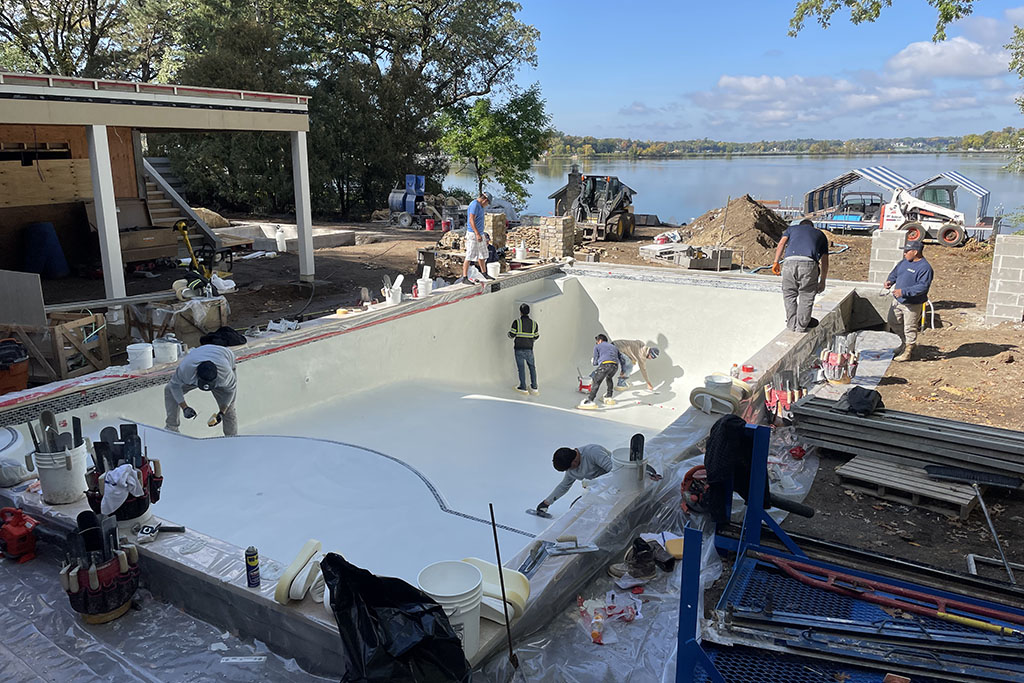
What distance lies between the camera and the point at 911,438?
614 centimetres

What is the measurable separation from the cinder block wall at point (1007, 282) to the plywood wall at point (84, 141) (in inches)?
585

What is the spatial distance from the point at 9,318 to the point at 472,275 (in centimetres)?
645

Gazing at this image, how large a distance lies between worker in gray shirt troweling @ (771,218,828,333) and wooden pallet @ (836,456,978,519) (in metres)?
3.62

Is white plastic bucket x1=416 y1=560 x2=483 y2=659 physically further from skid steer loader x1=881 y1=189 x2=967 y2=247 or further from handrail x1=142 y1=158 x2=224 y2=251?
skid steer loader x1=881 y1=189 x2=967 y2=247

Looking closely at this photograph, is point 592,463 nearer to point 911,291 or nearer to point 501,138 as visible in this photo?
point 911,291

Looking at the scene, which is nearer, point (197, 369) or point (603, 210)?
point (197, 369)

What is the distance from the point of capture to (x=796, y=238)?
9.38 meters

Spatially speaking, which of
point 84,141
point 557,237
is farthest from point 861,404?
point 84,141

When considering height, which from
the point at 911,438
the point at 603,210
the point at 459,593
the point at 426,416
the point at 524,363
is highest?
the point at 603,210

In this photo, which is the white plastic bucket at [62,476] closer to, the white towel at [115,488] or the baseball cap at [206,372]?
the white towel at [115,488]

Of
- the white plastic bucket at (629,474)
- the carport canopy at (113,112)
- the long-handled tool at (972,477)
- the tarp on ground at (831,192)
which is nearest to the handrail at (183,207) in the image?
the carport canopy at (113,112)

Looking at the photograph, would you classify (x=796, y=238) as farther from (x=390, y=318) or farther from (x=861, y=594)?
(x=861, y=594)

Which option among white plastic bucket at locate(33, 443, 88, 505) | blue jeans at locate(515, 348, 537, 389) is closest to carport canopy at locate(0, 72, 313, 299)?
blue jeans at locate(515, 348, 537, 389)

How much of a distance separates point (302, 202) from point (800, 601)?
1121 cm
